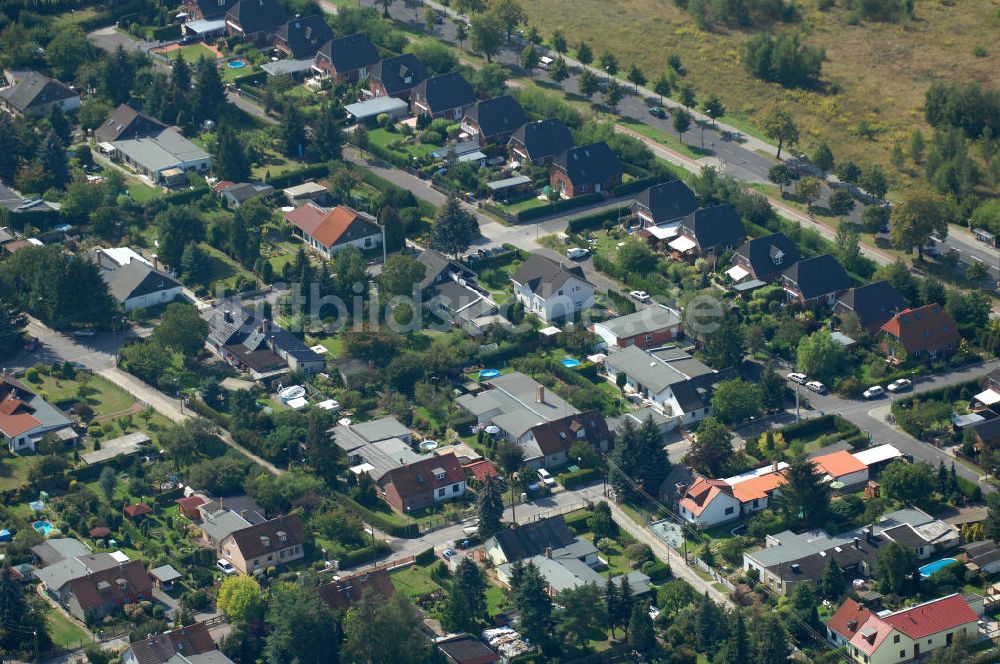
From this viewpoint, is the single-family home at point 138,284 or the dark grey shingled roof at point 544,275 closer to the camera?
the dark grey shingled roof at point 544,275

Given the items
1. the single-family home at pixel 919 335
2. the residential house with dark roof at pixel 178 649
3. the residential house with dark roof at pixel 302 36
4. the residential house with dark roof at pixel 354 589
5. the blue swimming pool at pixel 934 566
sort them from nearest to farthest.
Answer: the residential house with dark roof at pixel 178 649, the residential house with dark roof at pixel 354 589, the blue swimming pool at pixel 934 566, the single-family home at pixel 919 335, the residential house with dark roof at pixel 302 36

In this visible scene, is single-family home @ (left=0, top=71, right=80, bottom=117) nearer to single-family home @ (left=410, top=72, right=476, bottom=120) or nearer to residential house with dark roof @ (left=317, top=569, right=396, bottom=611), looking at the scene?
single-family home @ (left=410, top=72, right=476, bottom=120)

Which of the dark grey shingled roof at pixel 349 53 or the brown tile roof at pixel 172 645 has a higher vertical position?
the dark grey shingled roof at pixel 349 53

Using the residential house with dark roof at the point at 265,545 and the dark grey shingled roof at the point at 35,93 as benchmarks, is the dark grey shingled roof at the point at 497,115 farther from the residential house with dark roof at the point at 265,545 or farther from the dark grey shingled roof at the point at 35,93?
the residential house with dark roof at the point at 265,545

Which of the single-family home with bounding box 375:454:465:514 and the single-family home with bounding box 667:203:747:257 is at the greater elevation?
the single-family home with bounding box 667:203:747:257

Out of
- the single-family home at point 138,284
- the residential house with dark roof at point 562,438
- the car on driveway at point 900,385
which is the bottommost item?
the single-family home at point 138,284

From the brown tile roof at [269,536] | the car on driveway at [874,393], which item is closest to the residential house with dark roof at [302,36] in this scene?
the car on driveway at [874,393]

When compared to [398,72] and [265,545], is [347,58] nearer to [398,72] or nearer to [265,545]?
[398,72]

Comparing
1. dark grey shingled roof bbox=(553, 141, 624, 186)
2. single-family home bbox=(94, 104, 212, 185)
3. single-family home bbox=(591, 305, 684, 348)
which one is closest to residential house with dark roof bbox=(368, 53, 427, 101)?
single-family home bbox=(94, 104, 212, 185)
